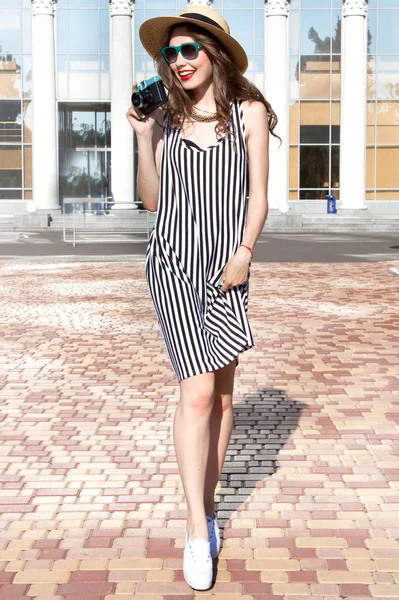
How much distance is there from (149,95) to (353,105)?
38039mm

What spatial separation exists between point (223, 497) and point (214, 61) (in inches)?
78.2

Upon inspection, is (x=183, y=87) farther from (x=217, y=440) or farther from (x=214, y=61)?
(x=217, y=440)

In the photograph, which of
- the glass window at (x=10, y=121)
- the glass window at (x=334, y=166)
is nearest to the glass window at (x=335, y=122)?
the glass window at (x=334, y=166)

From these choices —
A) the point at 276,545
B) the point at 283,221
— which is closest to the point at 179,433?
the point at 276,545

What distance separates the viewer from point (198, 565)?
11.3ft

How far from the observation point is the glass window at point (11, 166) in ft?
136

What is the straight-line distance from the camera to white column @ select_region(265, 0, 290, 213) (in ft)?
130

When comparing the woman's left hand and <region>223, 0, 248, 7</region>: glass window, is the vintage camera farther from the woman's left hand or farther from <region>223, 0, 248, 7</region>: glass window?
<region>223, 0, 248, 7</region>: glass window

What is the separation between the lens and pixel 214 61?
142 inches

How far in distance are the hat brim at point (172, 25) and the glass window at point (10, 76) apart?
38913 mm

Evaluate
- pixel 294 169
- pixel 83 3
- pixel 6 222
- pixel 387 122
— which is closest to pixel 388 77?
pixel 387 122

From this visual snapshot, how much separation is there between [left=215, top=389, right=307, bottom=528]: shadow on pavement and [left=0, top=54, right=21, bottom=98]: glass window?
36.4 m

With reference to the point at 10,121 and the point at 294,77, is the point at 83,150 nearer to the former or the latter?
the point at 10,121

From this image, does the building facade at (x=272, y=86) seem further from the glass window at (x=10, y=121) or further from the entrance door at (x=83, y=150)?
the entrance door at (x=83, y=150)
